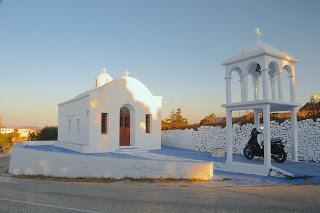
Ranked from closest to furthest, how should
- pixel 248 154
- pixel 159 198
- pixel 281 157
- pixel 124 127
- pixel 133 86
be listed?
pixel 159 198 → pixel 281 157 → pixel 248 154 → pixel 124 127 → pixel 133 86

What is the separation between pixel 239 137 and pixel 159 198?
11.0 m

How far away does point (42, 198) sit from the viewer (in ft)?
27.7

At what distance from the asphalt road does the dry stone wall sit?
15.2ft

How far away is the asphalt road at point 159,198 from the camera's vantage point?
7.09 meters

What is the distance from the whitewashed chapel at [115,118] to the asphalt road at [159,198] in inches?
328

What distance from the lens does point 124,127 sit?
20422 mm

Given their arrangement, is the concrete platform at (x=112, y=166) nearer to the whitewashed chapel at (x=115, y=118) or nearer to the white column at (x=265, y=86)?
the white column at (x=265, y=86)

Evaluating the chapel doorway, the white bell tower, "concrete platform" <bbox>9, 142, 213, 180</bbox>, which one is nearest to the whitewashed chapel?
the chapel doorway

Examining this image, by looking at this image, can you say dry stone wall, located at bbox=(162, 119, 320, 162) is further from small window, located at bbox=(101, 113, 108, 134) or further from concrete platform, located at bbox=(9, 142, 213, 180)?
small window, located at bbox=(101, 113, 108, 134)

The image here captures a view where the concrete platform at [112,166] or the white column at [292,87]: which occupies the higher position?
the white column at [292,87]

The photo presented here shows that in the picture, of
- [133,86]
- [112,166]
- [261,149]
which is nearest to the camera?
[112,166]

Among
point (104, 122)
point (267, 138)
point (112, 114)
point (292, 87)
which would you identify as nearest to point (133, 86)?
point (112, 114)

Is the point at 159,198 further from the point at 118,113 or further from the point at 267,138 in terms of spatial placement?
the point at 118,113

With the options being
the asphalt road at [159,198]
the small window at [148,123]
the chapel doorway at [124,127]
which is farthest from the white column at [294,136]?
the chapel doorway at [124,127]
